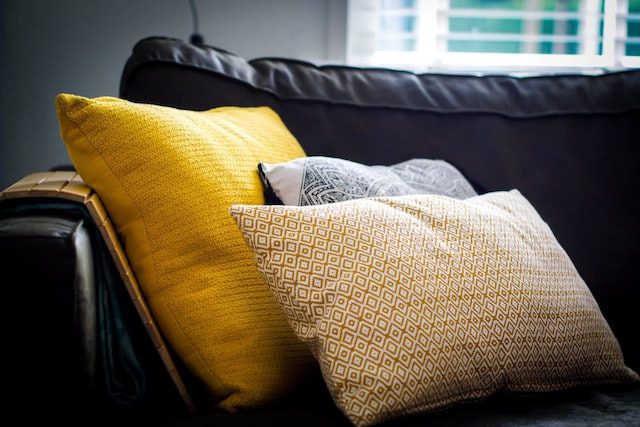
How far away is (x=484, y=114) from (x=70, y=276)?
938mm

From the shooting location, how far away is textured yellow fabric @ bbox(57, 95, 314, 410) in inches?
34.3

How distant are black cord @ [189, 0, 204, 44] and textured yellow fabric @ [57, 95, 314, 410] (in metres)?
1.09

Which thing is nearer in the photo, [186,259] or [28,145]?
[186,259]

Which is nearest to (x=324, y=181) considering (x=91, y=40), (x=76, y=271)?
(x=76, y=271)

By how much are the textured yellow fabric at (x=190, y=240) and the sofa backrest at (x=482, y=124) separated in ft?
1.15

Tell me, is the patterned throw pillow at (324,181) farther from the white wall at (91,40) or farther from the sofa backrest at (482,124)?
the white wall at (91,40)

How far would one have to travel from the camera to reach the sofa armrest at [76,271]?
2.47 feet

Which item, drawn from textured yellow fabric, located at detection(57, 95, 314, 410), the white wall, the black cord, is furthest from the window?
textured yellow fabric, located at detection(57, 95, 314, 410)

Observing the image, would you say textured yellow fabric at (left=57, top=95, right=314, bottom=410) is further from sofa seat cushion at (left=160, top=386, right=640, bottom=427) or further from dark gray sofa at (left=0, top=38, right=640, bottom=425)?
dark gray sofa at (left=0, top=38, right=640, bottom=425)

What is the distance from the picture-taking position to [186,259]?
35.2 inches

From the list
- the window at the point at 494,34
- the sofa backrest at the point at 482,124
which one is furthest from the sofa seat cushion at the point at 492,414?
the window at the point at 494,34

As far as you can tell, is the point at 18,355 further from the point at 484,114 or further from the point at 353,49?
the point at 353,49

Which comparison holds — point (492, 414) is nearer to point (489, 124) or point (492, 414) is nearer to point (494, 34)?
point (489, 124)

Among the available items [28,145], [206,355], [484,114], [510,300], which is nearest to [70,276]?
→ [206,355]
